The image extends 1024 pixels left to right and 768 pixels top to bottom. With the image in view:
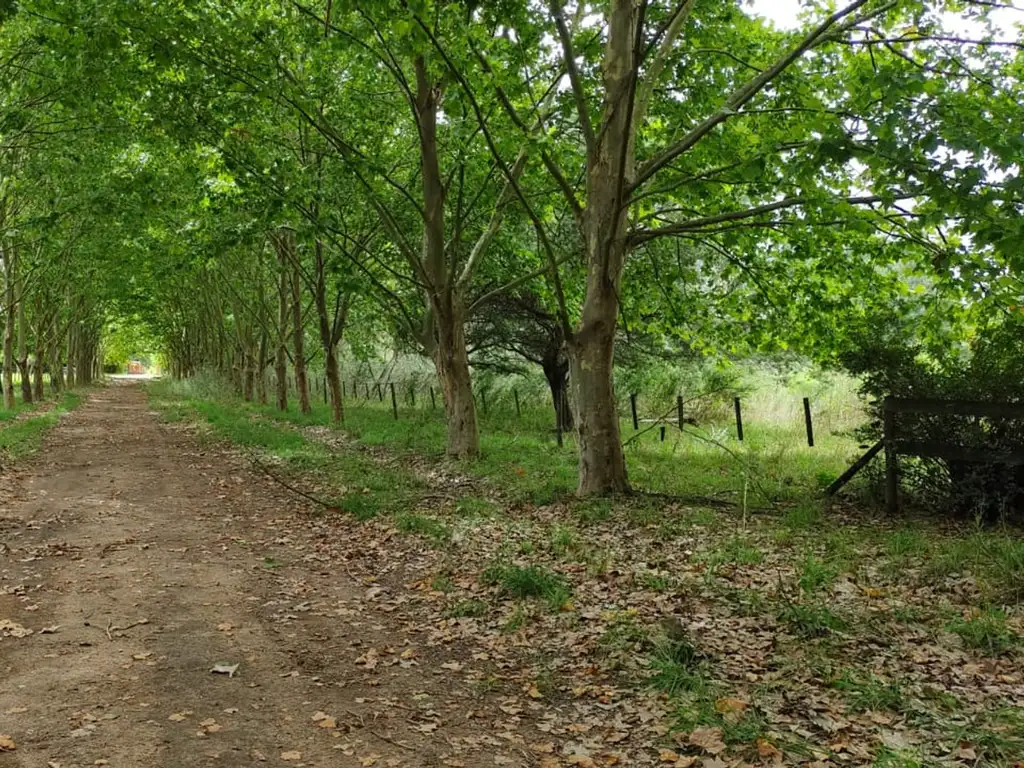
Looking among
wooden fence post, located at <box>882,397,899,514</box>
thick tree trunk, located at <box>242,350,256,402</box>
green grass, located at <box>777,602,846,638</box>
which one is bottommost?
green grass, located at <box>777,602,846,638</box>

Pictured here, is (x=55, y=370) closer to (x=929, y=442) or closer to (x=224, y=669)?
(x=224, y=669)

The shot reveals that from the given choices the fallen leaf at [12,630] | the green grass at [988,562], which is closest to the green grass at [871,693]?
the green grass at [988,562]

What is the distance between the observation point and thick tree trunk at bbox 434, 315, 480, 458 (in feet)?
48.2

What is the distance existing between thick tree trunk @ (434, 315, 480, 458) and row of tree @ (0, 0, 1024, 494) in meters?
0.05

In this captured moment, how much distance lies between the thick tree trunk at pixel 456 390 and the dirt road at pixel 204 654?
4.92m

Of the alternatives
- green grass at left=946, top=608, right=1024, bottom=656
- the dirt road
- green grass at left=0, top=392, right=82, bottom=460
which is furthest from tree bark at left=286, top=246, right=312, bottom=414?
green grass at left=946, top=608, right=1024, bottom=656

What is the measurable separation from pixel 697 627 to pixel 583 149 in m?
9.77

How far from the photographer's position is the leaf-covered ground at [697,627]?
4254 mm

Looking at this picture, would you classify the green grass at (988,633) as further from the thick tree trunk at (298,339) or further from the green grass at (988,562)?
the thick tree trunk at (298,339)

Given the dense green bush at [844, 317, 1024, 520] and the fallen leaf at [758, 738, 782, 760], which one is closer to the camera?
the fallen leaf at [758, 738, 782, 760]

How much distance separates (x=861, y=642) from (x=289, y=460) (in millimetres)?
12200

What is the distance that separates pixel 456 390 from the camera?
49.1 feet

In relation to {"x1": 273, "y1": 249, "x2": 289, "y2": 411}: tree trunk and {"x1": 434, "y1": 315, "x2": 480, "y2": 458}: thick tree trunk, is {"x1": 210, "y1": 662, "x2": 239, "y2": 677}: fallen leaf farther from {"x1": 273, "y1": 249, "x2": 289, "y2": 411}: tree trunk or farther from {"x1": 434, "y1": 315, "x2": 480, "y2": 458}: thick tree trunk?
{"x1": 273, "y1": 249, "x2": 289, "y2": 411}: tree trunk

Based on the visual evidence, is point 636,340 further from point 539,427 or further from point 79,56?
point 79,56
